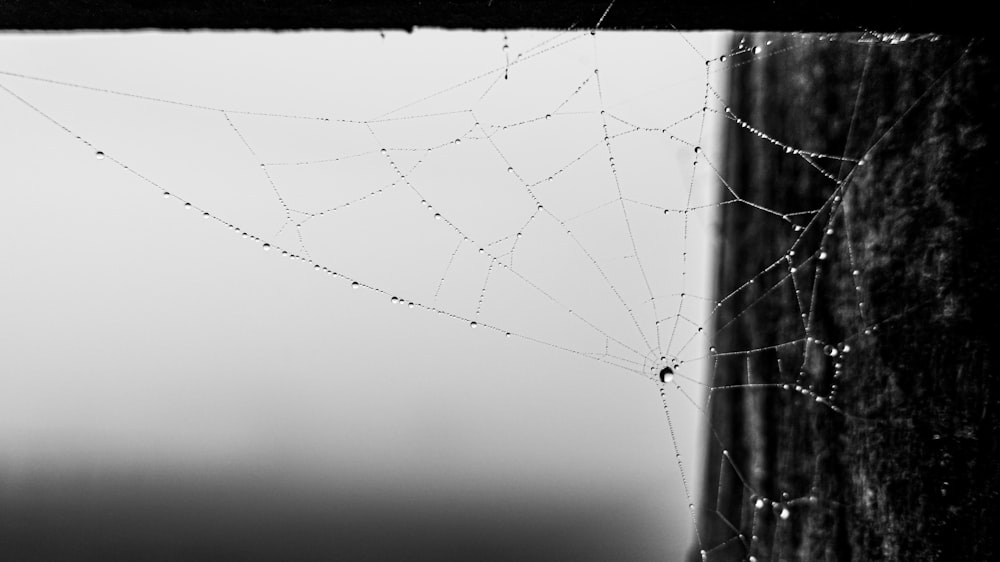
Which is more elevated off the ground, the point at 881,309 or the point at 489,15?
the point at 489,15

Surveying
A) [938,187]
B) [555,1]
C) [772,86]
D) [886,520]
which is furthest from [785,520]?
[555,1]

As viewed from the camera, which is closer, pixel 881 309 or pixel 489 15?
pixel 489 15

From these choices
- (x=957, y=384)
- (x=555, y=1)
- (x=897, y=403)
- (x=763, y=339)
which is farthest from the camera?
(x=763, y=339)

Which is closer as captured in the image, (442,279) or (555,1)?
(555,1)

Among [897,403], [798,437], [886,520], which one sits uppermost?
[897,403]

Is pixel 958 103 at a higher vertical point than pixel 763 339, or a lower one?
higher

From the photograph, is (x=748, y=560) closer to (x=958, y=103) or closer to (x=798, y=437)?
(x=798, y=437)

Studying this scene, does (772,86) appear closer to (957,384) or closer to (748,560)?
(957,384)

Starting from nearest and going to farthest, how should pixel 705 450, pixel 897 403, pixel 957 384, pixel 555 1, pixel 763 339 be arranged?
pixel 555 1
pixel 957 384
pixel 897 403
pixel 763 339
pixel 705 450
